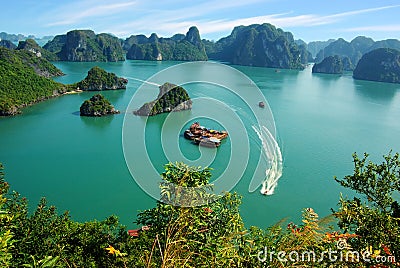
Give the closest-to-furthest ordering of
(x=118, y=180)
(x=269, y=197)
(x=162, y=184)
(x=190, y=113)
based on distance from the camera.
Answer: (x=162, y=184) < (x=269, y=197) < (x=118, y=180) < (x=190, y=113)

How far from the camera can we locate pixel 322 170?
8547 mm

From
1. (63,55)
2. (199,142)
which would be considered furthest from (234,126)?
(63,55)

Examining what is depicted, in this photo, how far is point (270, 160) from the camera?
901 centimetres

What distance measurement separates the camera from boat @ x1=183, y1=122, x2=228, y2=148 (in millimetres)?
9734

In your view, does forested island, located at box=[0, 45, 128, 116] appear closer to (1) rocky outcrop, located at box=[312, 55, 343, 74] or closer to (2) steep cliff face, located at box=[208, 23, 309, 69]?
(2) steep cliff face, located at box=[208, 23, 309, 69]

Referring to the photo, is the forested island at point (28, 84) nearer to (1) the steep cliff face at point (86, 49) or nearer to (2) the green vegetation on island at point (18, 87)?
(2) the green vegetation on island at point (18, 87)

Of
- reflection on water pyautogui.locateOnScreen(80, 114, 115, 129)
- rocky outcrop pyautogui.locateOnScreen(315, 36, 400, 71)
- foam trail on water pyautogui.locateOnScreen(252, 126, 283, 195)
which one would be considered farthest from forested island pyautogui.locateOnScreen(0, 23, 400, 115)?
foam trail on water pyautogui.locateOnScreen(252, 126, 283, 195)

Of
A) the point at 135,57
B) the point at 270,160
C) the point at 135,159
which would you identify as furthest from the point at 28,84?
the point at 135,57

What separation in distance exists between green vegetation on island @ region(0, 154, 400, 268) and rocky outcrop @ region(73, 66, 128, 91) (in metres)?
18.2

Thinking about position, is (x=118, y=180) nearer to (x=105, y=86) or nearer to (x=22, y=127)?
(x=22, y=127)

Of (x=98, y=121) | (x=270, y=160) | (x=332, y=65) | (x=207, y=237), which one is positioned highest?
(x=332, y=65)

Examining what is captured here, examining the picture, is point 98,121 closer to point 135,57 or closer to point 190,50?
point 135,57

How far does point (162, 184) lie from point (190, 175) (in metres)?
0.18

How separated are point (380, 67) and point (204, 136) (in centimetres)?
3250
